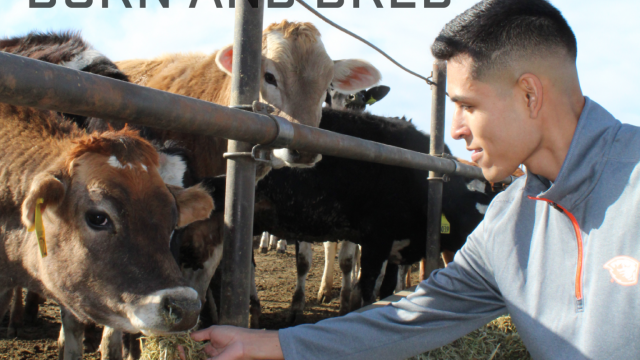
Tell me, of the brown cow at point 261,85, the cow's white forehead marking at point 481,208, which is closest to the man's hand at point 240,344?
the brown cow at point 261,85

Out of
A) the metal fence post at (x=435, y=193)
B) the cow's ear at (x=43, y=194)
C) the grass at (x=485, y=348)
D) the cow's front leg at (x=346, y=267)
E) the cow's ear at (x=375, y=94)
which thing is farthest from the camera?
the cow's ear at (x=375, y=94)

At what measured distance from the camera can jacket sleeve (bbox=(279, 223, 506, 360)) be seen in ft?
5.36

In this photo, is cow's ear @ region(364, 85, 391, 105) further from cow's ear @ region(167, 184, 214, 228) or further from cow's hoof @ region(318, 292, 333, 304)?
cow's ear @ region(167, 184, 214, 228)

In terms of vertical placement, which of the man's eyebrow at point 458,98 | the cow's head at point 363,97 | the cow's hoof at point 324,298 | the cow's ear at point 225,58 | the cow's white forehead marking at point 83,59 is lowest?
the cow's hoof at point 324,298

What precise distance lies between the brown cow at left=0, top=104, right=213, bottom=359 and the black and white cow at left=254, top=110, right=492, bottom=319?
2606 mm

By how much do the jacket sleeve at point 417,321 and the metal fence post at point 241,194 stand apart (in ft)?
0.82

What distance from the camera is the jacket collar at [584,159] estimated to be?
1453mm

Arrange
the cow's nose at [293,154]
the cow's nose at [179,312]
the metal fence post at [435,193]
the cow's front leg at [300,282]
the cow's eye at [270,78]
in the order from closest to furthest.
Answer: the cow's nose at [179,312]
the metal fence post at [435,193]
the cow's nose at [293,154]
the cow's eye at [270,78]
the cow's front leg at [300,282]

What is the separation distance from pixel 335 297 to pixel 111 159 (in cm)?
536

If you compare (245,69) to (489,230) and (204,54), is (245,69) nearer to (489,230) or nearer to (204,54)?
(489,230)

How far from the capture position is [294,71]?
4180mm

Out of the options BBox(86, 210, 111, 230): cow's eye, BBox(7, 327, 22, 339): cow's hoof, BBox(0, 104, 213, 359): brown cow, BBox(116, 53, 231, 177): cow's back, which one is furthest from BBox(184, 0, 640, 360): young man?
BBox(7, 327, 22, 339): cow's hoof

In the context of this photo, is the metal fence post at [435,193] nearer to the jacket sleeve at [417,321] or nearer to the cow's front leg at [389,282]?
the jacket sleeve at [417,321]

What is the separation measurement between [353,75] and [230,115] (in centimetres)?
365
